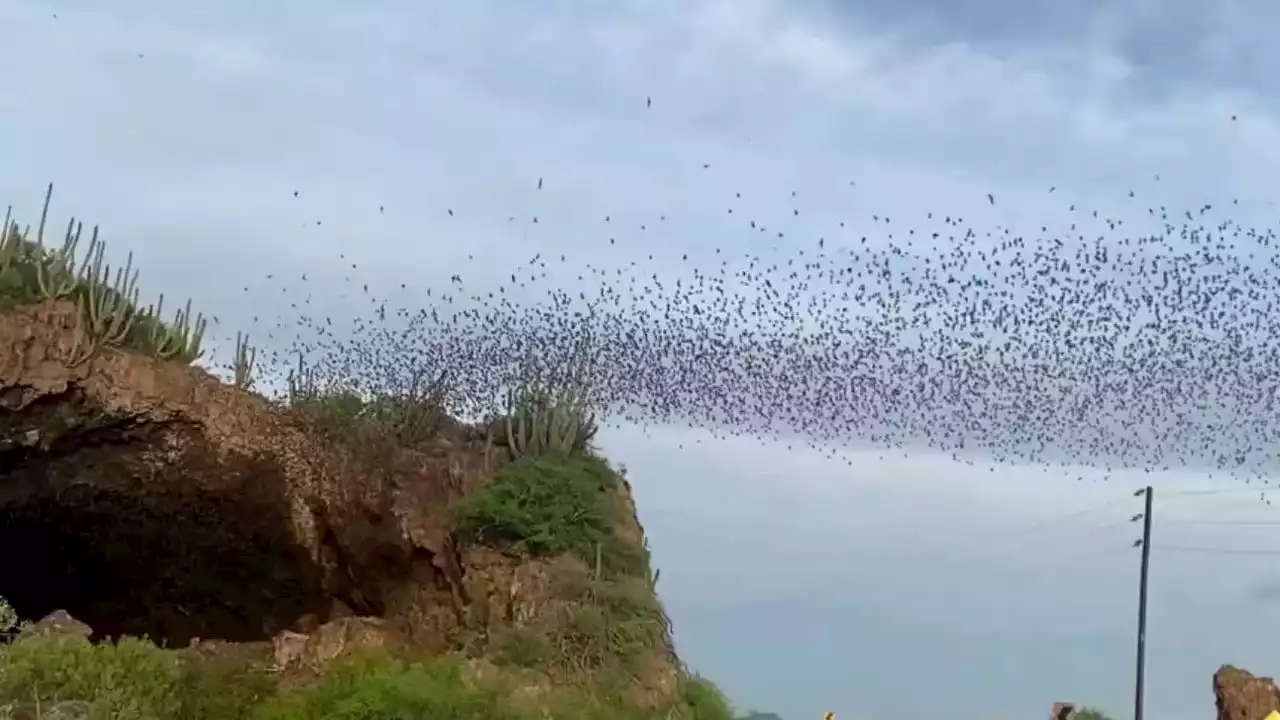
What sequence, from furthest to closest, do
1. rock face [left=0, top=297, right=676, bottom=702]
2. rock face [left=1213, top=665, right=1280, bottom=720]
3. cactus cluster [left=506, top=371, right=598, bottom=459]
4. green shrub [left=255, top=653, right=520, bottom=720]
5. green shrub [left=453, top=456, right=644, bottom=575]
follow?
rock face [left=1213, top=665, right=1280, bottom=720], cactus cluster [left=506, top=371, right=598, bottom=459], green shrub [left=453, top=456, right=644, bottom=575], rock face [left=0, top=297, right=676, bottom=702], green shrub [left=255, top=653, right=520, bottom=720]

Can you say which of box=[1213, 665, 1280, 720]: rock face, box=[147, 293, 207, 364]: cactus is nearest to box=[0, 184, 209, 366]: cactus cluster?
box=[147, 293, 207, 364]: cactus

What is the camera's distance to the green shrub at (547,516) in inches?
463

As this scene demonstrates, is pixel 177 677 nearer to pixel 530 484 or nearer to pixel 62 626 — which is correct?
pixel 62 626

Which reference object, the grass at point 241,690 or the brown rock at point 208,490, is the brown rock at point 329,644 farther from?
the brown rock at point 208,490

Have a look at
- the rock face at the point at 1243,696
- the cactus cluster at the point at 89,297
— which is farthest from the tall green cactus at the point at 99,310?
the rock face at the point at 1243,696

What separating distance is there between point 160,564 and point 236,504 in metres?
1.86

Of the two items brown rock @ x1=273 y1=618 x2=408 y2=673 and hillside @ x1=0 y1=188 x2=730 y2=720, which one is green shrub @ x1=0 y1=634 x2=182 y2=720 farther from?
brown rock @ x1=273 y1=618 x2=408 y2=673

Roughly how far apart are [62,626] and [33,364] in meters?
2.08

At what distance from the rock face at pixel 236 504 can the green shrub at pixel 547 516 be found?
23cm

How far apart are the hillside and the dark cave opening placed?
0.03 m

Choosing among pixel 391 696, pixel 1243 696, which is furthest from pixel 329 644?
pixel 1243 696

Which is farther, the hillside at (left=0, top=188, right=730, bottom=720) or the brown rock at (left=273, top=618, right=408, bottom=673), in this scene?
the brown rock at (left=273, top=618, right=408, bottom=673)

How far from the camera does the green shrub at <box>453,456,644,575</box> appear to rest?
463 inches

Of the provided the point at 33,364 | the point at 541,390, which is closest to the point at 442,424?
the point at 541,390
